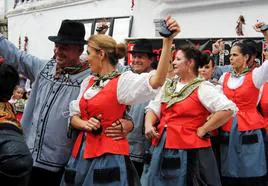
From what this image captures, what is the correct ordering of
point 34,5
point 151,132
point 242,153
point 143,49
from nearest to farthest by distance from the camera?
point 151,132, point 143,49, point 242,153, point 34,5

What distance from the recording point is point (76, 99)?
109 inches

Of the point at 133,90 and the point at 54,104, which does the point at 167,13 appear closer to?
the point at 54,104

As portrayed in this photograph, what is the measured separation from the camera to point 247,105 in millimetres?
4062

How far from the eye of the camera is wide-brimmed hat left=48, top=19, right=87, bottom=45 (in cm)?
277

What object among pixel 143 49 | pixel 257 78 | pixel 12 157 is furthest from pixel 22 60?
pixel 257 78

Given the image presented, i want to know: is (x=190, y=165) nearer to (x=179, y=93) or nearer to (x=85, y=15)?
(x=179, y=93)

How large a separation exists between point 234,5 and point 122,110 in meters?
4.13

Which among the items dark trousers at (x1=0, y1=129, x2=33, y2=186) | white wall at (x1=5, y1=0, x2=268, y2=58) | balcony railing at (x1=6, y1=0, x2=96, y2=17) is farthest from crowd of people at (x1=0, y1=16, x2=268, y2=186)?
balcony railing at (x1=6, y1=0, x2=96, y2=17)

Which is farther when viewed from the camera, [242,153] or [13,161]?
[242,153]

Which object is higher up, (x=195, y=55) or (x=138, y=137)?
(x=195, y=55)

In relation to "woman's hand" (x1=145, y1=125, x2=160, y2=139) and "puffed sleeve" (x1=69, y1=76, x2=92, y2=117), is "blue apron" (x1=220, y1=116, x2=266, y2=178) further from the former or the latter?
"puffed sleeve" (x1=69, y1=76, x2=92, y2=117)

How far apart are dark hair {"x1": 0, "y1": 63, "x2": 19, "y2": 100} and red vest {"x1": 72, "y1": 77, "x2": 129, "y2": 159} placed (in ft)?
2.53

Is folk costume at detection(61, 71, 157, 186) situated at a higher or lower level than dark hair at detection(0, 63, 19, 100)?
lower

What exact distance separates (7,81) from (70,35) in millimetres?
1037
